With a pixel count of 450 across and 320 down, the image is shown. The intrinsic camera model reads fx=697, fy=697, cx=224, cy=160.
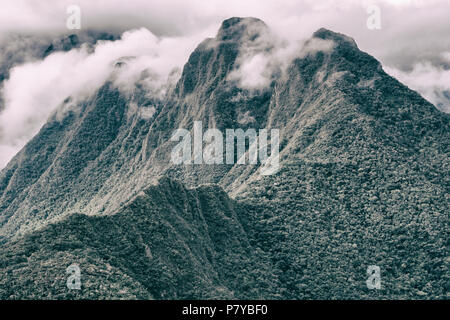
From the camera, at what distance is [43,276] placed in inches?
3081

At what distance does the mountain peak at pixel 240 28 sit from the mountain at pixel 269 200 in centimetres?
30

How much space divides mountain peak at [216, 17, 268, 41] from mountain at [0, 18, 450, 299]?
30cm

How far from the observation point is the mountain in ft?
282

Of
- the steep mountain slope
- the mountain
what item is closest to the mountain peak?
the mountain

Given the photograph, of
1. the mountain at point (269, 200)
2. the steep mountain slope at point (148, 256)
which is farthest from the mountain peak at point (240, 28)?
the steep mountain slope at point (148, 256)

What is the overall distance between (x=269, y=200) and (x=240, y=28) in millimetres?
70804

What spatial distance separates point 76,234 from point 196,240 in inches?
668

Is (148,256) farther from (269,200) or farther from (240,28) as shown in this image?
(240,28)

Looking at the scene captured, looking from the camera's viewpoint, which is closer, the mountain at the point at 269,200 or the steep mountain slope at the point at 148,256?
the steep mountain slope at the point at 148,256

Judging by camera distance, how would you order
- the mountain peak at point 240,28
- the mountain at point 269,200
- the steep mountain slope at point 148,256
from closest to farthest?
the steep mountain slope at point 148,256 < the mountain at point 269,200 < the mountain peak at point 240,28

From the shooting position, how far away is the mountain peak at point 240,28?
171 metres

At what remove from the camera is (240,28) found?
A: 172250mm

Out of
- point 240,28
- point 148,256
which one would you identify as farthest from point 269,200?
point 240,28

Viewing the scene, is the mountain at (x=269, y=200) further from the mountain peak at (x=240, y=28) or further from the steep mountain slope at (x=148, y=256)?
the mountain peak at (x=240, y=28)
